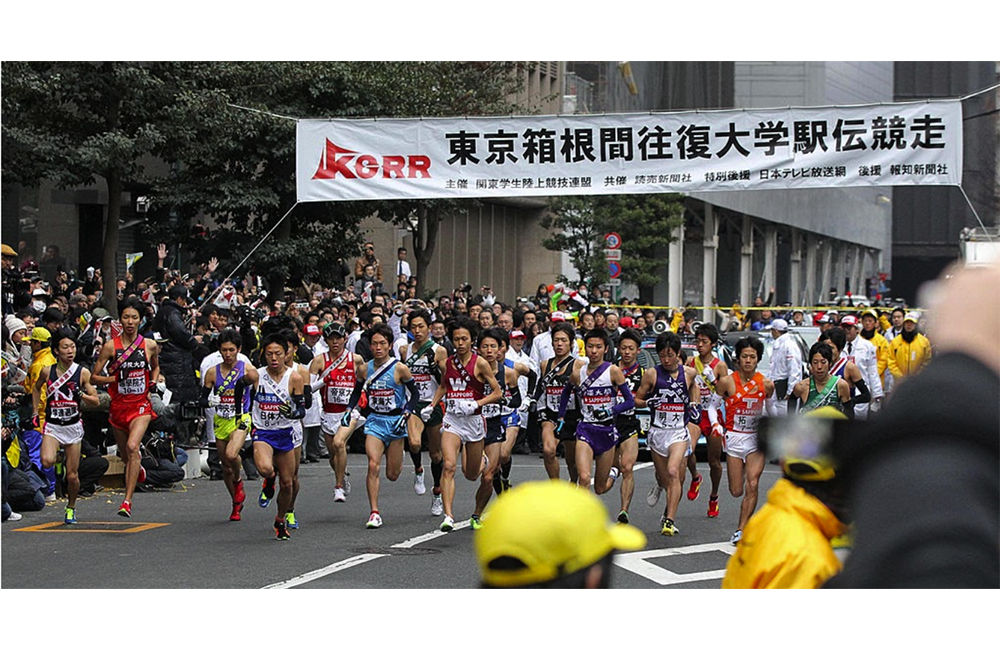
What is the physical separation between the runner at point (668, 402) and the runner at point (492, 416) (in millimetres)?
1296

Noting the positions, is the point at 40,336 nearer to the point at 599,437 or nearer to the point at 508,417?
the point at 508,417

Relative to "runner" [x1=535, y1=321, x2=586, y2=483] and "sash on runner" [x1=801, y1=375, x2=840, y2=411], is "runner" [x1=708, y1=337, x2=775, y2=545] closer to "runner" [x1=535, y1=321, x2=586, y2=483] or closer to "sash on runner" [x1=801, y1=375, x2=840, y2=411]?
"sash on runner" [x1=801, y1=375, x2=840, y2=411]

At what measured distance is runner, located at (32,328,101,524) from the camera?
12.9m

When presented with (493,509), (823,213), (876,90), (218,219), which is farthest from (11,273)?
(876,90)

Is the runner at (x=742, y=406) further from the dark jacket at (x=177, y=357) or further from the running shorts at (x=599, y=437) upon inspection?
the dark jacket at (x=177, y=357)

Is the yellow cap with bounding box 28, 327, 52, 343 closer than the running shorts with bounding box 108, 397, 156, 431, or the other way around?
the running shorts with bounding box 108, 397, 156, 431

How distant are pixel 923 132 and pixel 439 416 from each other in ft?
17.9

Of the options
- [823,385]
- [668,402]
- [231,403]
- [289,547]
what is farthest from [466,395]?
[823,385]

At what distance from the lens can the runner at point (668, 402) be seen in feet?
42.4

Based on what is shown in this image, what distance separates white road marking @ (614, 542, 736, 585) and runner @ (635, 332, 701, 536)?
3.72 ft

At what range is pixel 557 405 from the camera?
13.4 metres

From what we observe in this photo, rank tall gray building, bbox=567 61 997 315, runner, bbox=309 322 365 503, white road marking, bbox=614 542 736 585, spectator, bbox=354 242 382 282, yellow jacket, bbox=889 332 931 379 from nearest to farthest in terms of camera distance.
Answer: white road marking, bbox=614 542 736 585, runner, bbox=309 322 365 503, yellow jacket, bbox=889 332 931 379, spectator, bbox=354 242 382 282, tall gray building, bbox=567 61 997 315

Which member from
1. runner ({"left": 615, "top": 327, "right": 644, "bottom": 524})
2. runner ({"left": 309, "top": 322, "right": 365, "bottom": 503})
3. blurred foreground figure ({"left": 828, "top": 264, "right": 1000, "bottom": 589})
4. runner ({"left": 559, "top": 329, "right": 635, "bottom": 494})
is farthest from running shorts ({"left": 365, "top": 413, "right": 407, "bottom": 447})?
blurred foreground figure ({"left": 828, "top": 264, "right": 1000, "bottom": 589})

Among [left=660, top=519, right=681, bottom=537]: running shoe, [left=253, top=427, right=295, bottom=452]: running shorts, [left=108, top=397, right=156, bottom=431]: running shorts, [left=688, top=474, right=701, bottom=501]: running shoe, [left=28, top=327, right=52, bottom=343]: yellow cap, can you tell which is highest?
[left=28, top=327, right=52, bottom=343]: yellow cap
